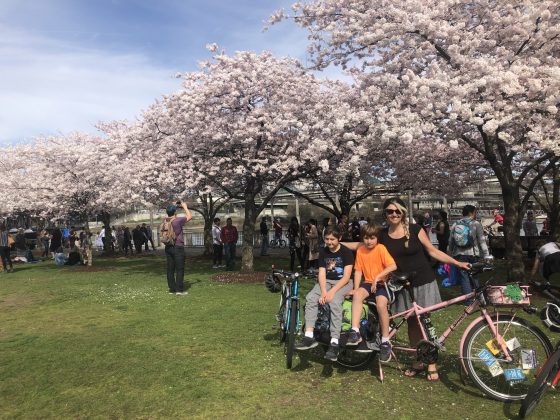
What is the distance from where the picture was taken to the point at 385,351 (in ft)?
16.4

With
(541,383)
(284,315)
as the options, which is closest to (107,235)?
(284,315)

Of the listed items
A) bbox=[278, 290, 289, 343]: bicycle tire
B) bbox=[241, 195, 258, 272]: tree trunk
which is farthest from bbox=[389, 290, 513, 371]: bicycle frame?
bbox=[241, 195, 258, 272]: tree trunk

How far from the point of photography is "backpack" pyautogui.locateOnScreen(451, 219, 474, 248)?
358 inches

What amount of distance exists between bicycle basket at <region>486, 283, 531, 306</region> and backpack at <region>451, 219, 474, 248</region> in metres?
4.83

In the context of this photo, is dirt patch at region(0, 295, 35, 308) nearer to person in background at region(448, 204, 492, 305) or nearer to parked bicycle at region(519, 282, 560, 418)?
person in background at region(448, 204, 492, 305)

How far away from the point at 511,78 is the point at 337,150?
477 centimetres

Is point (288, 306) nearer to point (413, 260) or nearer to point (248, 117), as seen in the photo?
point (413, 260)

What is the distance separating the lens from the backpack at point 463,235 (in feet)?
29.9

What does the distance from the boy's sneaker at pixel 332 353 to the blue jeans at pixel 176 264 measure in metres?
6.97

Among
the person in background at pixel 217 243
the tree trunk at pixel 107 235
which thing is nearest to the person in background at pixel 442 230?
the person in background at pixel 217 243

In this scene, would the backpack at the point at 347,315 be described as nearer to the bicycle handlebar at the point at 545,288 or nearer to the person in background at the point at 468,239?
the bicycle handlebar at the point at 545,288

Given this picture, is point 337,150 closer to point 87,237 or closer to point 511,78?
point 511,78

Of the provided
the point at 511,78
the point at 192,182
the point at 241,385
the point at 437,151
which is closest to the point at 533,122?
the point at 511,78

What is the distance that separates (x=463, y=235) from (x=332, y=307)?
15.7 feet
